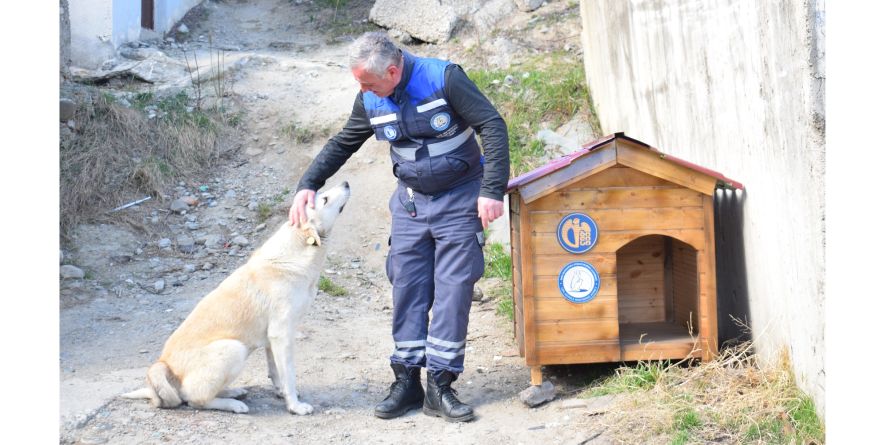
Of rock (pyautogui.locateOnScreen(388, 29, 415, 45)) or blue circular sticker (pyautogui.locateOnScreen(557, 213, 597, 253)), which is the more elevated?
rock (pyautogui.locateOnScreen(388, 29, 415, 45))

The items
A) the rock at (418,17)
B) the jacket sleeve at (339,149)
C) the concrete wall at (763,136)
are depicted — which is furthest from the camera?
the rock at (418,17)

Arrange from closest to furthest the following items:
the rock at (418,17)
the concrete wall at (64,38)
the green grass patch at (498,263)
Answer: the green grass patch at (498,263), the concrete wall at (64,38), the rock at (418,17)

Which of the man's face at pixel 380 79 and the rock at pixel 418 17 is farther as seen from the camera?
the rock at pixel 418 17

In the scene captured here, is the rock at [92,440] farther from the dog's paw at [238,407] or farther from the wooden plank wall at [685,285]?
the wooden plank wall at [685,285]

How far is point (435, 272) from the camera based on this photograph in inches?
178

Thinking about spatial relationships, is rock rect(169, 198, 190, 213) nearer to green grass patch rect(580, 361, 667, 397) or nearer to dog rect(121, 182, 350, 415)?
dog rect(121, 182, 350, 415)

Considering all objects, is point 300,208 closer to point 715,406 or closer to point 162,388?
point 162,388

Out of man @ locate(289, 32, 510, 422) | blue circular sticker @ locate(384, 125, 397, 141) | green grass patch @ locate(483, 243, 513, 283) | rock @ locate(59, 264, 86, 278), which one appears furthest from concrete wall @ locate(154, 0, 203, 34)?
blue circular sticker @ locate(384, 125, 397, 141)

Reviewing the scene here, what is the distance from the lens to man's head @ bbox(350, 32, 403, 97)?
13.8 feet

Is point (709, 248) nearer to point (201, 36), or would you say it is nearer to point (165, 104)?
point (165, 104)

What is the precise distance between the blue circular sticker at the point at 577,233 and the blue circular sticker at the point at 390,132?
1.01 m

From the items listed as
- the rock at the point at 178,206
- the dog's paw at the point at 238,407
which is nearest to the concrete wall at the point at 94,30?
the rock at the point at 178,206

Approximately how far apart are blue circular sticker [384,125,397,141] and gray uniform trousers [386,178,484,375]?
12.2 inches

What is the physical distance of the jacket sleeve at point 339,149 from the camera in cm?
469
